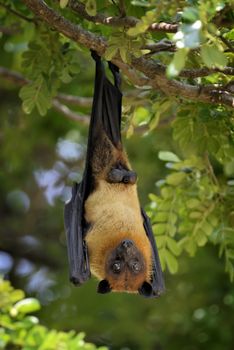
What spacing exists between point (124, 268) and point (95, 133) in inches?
56.4

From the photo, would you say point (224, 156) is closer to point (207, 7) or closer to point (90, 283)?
point (207, 7)

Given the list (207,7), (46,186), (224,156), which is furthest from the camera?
(46,186)

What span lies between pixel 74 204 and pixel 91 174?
0.44 m

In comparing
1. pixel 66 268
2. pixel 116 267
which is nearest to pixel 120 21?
pixel 116 267

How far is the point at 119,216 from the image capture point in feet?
23.7

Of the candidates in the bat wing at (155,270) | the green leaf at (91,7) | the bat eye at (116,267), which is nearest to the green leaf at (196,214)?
the bat wing at (155,270)

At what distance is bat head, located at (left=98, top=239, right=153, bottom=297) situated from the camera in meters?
7.02

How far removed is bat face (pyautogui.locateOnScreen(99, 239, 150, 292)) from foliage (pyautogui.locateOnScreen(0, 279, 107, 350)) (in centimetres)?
61

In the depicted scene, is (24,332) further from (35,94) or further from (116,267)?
(35,94)

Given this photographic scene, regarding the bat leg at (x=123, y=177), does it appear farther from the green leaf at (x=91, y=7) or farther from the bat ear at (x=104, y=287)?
the green leaf at (x=91, y=7)

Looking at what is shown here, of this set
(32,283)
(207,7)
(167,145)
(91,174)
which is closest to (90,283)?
(32,283)

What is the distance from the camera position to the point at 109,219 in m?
7.23

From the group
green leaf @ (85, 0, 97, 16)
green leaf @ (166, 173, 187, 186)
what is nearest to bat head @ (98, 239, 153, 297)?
green leaf @ (166, 173, 187, 186)

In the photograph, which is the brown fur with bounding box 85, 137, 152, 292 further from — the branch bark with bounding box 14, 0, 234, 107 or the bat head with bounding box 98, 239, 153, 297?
the branch bark with bounding box 14, 0, 234, 107
